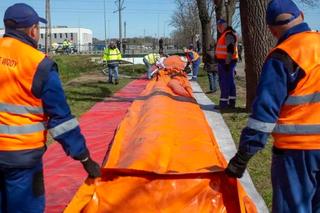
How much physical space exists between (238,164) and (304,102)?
2.23 ft

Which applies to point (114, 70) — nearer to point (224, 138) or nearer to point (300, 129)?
point (224, 138)

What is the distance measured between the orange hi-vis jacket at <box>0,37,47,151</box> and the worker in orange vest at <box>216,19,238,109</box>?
8650mm

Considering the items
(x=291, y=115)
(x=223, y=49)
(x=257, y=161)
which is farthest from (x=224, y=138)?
(x=291, y=115)

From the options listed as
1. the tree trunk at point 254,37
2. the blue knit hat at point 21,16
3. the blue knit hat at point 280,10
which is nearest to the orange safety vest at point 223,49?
the tree trunk at point 254,37

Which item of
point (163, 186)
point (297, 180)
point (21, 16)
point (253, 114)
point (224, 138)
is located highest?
point (21, 16)

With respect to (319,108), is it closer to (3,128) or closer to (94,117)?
(3,128)

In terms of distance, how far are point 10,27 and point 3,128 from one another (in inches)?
30.1

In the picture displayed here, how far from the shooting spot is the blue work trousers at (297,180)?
12.0 ft

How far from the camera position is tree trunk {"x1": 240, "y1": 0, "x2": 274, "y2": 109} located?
10.9 m

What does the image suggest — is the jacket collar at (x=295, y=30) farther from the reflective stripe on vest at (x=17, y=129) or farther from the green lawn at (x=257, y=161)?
the green lawn at (x=257, y=161)

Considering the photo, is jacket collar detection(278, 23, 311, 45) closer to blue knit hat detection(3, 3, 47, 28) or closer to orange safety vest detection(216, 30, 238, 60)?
blue knit hat detection(3, 3, 47, 28)

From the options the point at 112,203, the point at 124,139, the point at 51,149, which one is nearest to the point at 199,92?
the point at 51,149

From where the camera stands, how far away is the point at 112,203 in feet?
13.9

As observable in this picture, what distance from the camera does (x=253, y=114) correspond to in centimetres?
373
